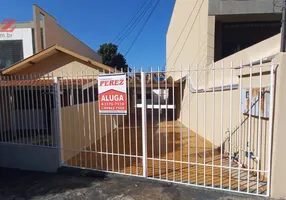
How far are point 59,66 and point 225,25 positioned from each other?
832 cm

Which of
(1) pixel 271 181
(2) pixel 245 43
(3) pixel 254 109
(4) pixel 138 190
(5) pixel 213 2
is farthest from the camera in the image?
(2) pixel 245 43

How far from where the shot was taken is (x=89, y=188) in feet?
14.1

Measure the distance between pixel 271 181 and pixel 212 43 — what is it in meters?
6.12

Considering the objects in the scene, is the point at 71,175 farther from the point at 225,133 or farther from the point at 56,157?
the point at 225,133

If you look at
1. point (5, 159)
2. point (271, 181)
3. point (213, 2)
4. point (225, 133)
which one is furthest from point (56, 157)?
point (213, 2)

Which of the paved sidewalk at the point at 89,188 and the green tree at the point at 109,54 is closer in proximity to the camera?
the paved sidewalk at the point at 89,188

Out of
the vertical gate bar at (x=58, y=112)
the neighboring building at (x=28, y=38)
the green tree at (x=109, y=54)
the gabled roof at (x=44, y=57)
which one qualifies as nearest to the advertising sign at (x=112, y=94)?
the vertical gate bar at (x=58, y=112)

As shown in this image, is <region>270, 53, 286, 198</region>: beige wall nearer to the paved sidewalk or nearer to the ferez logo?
the paved sidewalk

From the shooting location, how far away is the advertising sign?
468 centimetres

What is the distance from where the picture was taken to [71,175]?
4.98 metres

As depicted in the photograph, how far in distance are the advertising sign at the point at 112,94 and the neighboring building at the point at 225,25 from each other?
5.10m

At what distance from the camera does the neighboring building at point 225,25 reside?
8.41 meters

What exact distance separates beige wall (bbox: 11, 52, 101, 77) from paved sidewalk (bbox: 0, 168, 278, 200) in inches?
257

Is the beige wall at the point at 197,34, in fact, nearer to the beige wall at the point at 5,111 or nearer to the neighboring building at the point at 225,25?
the neighboring building at the point at 225,25
